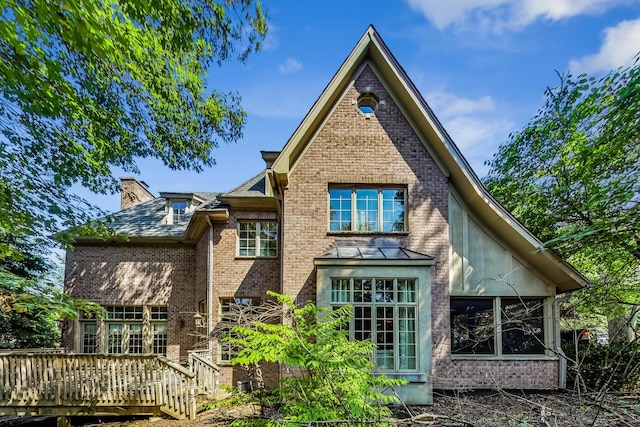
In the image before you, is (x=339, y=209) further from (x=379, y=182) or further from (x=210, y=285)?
(x=210, y=285)

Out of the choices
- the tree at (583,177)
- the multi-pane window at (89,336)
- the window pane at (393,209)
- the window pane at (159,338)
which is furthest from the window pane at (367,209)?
the multi-pane window at (89,336)

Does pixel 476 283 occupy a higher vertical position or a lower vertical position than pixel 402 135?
lower

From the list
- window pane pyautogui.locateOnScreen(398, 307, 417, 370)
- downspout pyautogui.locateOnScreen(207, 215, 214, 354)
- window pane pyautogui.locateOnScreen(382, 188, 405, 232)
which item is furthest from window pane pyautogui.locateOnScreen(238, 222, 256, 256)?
window pane pyautogui.locateOnScreen(398, 307, 417, 370)

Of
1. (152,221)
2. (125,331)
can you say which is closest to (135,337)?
(125,331)

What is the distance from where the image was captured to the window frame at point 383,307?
922cm

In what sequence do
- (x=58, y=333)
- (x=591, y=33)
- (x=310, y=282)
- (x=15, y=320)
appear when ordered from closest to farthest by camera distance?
Result: 1. (x=591, y=33)
2. (x=310, y=282)
3. (x=15, y=320)
4. (x=58, y=333)

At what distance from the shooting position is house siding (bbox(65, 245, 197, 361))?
13.9 meters

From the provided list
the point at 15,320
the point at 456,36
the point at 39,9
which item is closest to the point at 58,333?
the point at 15,320

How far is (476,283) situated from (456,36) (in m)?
6.26

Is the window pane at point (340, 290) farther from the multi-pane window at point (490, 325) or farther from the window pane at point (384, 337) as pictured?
the multi-pane window at point (490, 325)

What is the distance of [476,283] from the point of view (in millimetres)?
10375

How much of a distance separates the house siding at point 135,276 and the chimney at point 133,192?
3341 millimetres

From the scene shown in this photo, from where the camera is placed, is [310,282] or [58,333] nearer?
[310,282]

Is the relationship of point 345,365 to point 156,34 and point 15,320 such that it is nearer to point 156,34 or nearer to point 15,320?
point 156,34
